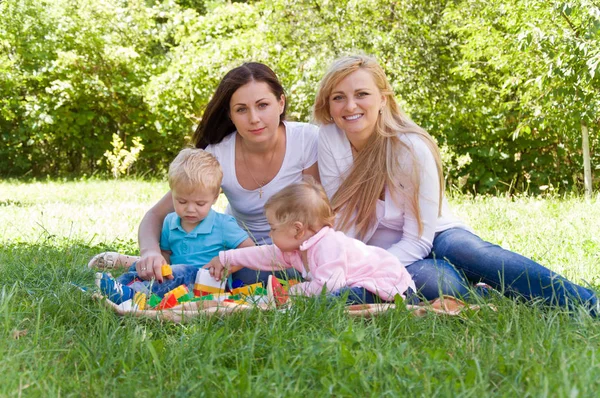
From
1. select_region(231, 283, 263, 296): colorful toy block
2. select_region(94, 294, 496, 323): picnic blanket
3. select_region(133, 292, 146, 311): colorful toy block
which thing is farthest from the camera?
select_region(231, 283, 263, 296): colorful toy block

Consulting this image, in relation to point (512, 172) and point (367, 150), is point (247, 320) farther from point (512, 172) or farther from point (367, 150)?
→ point (512, 172)

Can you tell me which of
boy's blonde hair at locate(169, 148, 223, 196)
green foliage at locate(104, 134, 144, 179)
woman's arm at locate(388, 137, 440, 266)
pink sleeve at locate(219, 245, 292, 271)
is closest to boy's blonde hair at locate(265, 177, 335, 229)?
pink sleeve at locate(219, 245, 292, 271)

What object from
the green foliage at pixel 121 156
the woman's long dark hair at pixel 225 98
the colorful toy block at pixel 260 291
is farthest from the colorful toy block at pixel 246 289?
the green foliage at pixel 121 156

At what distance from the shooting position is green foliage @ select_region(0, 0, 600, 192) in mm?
7473

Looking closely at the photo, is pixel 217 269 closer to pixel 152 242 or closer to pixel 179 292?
pixel 179 292

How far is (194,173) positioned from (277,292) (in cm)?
95

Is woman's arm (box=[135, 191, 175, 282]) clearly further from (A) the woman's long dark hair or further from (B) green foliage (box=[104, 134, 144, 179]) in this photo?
(B) green foliage (box=[104, 134, 144, 179])

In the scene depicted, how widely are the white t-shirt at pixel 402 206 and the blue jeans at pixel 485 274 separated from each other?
0.26ft

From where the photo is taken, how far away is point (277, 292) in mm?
2975

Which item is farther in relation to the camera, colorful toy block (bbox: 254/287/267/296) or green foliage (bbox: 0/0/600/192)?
green foliage (bbox: 0/0/600/192)

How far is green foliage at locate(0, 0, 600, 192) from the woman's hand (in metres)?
1.85

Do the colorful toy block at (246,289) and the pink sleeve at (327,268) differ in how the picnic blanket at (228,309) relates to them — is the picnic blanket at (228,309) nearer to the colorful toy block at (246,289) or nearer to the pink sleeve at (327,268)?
the pink sleeve at (327,268)

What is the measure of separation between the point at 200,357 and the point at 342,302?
0.66 m

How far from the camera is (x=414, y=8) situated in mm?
8977
